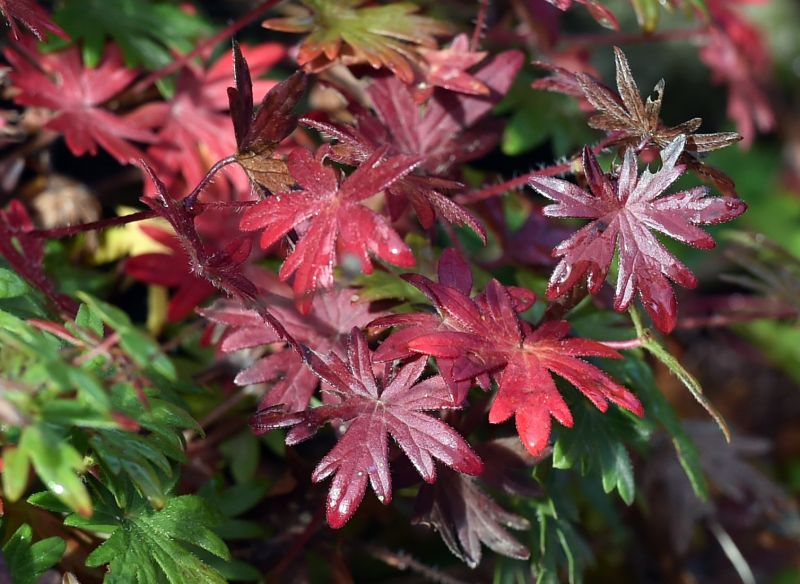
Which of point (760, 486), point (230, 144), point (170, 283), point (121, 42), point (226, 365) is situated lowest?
point (760, 486)

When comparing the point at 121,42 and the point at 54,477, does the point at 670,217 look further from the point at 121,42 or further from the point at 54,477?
the point at 121,42

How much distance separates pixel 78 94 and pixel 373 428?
2.34 ft

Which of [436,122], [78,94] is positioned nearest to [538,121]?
[436,122]

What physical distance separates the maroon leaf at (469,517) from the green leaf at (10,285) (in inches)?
18.5

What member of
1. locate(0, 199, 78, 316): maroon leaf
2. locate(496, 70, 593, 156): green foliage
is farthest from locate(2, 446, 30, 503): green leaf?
locate(496, 70, 593, 156): green foliage

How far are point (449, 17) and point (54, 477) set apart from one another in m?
1.34

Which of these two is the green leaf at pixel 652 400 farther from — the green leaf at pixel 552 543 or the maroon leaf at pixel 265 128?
the maroon leaf at pixel 265 128

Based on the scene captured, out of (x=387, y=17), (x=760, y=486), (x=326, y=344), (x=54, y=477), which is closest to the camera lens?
(x=54, y=477)

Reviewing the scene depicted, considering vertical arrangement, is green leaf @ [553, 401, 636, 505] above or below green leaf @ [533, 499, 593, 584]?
above

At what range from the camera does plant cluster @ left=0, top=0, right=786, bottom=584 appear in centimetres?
76

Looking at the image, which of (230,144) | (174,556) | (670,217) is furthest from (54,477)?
(230,144)

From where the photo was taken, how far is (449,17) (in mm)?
1673

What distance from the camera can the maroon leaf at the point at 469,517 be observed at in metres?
0.91

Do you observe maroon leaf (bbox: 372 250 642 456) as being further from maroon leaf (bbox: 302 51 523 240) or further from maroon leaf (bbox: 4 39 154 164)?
maroon leaf (bbox: 4 39 154 164)
